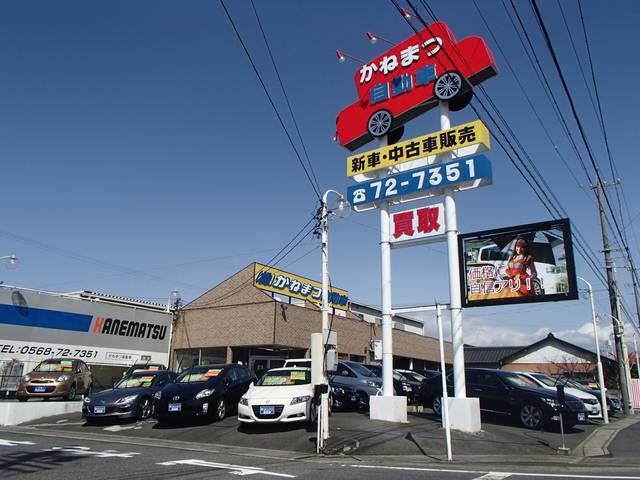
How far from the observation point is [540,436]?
41.2 ft

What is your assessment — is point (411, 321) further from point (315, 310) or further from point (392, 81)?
point (392, 81)

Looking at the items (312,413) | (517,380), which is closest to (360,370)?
(312,413)

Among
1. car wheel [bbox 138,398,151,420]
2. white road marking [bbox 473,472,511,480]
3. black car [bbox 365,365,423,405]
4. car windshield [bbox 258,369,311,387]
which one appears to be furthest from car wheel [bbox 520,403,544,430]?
car wheel [bbox 138,398,151,420]

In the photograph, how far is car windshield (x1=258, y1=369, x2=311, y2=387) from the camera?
1381 cm

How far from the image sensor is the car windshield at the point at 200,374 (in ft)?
48.5

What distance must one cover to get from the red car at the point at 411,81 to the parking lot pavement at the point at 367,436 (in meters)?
8.82

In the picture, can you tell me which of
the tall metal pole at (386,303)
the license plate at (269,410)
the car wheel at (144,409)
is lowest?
the car wheel at (144,409)

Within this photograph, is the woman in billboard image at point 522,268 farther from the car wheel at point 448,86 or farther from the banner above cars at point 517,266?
the car wheel at point 448,86

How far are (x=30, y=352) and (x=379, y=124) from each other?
65.8 ft

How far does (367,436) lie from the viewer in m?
11.5

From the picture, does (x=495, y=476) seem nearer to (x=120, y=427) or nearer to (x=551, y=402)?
(x=551, y=402)

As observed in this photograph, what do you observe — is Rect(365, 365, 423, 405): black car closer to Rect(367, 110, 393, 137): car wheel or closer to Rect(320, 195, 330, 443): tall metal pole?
Rect(320, 195, 330, 443): tall metal pole

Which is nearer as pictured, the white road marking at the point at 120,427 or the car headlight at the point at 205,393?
the car headlight at the point at 205,393

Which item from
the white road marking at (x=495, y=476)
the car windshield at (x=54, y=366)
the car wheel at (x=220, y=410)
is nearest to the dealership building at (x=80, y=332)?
the car windshield at (x=54, y=366)
